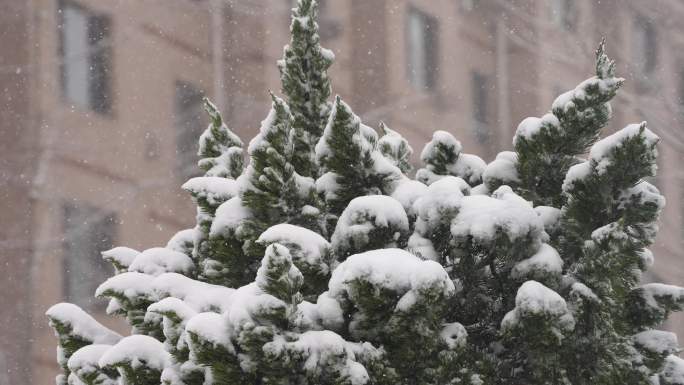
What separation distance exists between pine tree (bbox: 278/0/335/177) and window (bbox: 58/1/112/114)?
14216mm

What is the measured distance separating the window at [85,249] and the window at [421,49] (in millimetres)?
6372

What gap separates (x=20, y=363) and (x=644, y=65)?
10919 millimetres

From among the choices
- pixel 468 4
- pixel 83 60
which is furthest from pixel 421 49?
pixel 83 60

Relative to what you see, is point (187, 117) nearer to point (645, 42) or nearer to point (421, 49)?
point (421, 49)

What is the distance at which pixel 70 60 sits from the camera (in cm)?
1744

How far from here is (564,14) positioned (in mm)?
17453

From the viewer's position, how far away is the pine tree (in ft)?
11.6

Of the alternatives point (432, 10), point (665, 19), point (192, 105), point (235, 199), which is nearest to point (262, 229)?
point (235, 199)

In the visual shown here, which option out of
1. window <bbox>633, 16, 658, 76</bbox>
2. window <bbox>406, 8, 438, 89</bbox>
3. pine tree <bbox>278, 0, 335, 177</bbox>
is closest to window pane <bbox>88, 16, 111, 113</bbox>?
window <bbox>406, 8, 438, 89</bbox>

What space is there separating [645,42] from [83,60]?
956cm

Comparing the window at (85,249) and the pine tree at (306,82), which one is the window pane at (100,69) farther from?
the pine tree at (306,82)

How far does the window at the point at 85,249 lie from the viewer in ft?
52.8

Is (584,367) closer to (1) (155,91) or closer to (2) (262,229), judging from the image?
(2) (262,229)

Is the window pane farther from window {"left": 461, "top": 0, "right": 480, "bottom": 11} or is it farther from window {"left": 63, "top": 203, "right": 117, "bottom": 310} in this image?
window {"left": 461, "top": 0, "right": 480, "bottom": 11}
